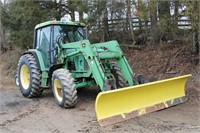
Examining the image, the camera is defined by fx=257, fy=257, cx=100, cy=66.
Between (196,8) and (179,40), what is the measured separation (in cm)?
312

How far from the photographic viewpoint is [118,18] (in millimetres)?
10203

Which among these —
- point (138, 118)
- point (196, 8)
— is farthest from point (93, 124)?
point (196, 8)

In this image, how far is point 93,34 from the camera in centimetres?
1055

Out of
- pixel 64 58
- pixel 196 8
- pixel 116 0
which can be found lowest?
pixel 64 58

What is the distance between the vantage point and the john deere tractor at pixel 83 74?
4.57m

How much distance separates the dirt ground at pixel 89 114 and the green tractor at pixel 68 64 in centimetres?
40

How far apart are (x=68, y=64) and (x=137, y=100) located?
230 centimetres

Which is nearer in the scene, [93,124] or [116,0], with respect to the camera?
[93,124]

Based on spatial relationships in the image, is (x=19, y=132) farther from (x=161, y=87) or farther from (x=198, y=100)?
(x=198, y=100)

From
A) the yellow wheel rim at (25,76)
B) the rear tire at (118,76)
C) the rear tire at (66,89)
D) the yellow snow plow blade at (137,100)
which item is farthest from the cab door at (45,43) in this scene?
the yellow snow plow blade at (137,100)

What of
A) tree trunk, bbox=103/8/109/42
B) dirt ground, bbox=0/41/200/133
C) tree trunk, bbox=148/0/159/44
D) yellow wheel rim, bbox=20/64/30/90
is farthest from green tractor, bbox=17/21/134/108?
tree trunk, bbox=103/8/109/42

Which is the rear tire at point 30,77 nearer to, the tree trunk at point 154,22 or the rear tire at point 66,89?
the rear tire at point 66,89

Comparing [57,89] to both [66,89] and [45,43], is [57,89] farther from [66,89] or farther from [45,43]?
[45,43]

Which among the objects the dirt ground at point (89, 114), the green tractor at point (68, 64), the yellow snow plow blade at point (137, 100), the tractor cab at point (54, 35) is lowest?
the dirt ground at point (89, 114)
